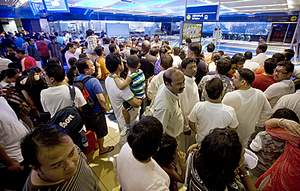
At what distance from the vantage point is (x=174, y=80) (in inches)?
68.2

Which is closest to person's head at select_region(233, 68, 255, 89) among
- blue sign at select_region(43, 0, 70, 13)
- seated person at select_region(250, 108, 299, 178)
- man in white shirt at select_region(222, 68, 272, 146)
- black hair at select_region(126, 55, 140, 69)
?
man in white shirt at select_region(222, 68, 272, 146)

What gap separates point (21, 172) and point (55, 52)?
5.88m

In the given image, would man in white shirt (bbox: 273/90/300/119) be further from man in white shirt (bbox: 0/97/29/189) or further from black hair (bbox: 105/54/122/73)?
man in white shirt (bbox: 0/97/29/189)

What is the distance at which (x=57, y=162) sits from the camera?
2.96 feet

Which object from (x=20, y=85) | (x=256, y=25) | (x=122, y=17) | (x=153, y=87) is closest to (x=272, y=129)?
(x=153, y=87)

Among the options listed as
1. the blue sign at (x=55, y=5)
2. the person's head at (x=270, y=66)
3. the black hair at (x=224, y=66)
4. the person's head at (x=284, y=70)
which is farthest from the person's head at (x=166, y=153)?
the blue sign at (x=55, y=5)

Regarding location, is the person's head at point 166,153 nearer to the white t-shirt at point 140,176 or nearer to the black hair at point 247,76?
the white t-shirt at point 140,176

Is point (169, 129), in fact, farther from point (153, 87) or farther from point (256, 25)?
point (256, 25)

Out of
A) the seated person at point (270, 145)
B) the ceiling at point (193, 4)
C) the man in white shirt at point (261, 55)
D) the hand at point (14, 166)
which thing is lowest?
the hand at point (14, 166)

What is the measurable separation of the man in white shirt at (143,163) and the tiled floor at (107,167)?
4.29 ft

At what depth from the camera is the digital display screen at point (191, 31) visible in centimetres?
508

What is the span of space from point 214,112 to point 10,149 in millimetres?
1824

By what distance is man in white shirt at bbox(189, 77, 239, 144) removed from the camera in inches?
67.0

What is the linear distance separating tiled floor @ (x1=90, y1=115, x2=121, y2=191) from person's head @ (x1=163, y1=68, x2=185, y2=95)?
1.42m
